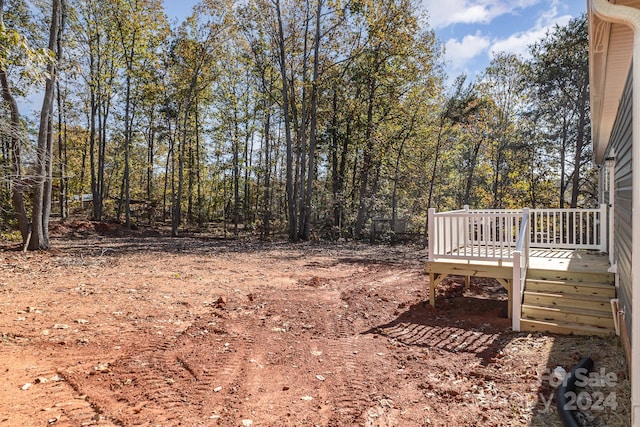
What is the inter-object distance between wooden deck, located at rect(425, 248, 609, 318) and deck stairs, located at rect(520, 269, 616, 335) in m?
0.13

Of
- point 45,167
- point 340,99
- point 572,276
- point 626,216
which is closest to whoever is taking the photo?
point 626,216

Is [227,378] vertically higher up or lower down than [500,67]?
lower down

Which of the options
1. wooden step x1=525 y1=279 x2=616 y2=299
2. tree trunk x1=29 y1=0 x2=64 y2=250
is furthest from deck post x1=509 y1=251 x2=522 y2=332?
tree trunk x1=29 y1=0 x2=64 y2=250

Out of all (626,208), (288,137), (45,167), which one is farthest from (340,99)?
(626,208)

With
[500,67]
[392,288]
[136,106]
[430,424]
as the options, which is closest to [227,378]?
[430,424]

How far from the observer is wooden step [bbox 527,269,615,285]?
197 inches

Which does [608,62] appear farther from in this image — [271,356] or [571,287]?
[271,356]

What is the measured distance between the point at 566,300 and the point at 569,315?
1.18 feet

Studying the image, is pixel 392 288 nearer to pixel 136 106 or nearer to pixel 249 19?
pixel 249 19

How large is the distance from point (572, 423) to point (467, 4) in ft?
37.2

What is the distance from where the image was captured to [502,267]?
199 inches

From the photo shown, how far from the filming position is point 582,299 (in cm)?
471

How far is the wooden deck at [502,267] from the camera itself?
199 inches

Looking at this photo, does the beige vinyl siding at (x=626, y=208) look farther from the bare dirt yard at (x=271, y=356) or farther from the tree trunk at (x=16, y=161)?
the tree trunk at (x=16, y=161)
